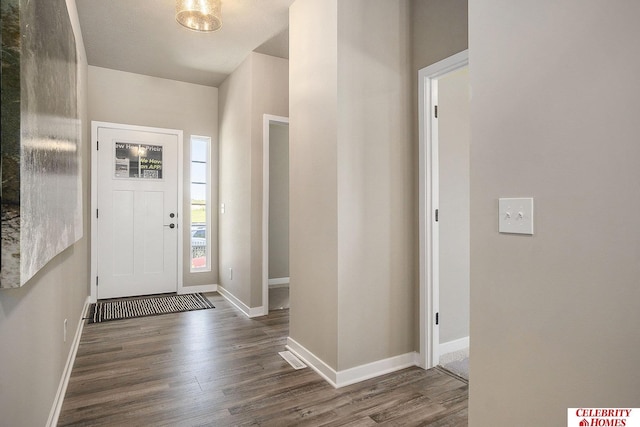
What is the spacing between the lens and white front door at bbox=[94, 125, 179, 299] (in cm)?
435

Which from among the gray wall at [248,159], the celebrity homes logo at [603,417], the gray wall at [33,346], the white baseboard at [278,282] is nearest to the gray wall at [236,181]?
the gray wall at [248,159]

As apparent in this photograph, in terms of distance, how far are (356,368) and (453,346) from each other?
2.95ft

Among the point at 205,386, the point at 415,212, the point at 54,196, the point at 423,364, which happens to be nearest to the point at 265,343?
the point at 205,386

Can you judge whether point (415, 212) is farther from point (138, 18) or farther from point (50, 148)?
point (138, 18)

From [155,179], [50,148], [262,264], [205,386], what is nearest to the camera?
[50,148]

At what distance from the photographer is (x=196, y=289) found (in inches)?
191

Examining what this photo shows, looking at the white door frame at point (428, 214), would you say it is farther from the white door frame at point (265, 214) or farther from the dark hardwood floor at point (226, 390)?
the white door frame at point (265, 214)

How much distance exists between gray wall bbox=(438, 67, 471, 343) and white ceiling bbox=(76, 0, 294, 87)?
1.57 meters

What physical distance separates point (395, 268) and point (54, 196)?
2.03 metres

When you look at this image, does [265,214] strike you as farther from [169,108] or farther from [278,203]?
[169,108]

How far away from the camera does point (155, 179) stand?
464cm

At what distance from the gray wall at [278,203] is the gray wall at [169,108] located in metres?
0.94

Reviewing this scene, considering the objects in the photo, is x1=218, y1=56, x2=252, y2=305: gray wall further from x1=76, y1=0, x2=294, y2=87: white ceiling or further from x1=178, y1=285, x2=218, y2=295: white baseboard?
x1=76, y1=0, x2=294, y2=87: white ceiling

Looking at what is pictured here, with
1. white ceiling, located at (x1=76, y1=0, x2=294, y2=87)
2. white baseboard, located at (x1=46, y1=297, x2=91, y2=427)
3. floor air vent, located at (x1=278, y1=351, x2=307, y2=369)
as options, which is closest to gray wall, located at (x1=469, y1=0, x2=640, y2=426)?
floor air vent, located at (x1=278, y1=351, x2=307, y2=369)
